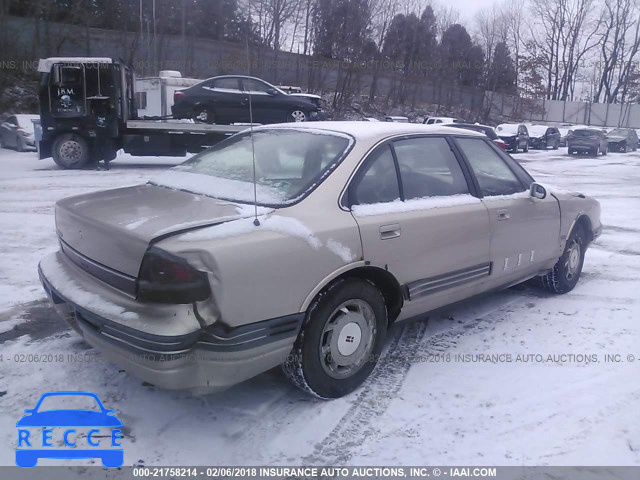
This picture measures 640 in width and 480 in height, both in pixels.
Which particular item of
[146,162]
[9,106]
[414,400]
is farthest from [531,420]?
[9,106]

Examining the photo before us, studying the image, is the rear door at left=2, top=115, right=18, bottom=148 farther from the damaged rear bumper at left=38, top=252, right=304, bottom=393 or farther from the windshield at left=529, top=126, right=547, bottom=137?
the windshield at left=529, top=126, right=547, bottom=137

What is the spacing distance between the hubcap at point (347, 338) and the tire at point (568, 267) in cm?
260

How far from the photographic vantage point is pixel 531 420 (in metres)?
3.19

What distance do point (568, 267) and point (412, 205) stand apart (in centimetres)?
251

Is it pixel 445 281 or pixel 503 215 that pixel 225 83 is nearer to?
pixel 503 215

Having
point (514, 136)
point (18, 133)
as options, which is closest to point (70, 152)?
point (18, 133)

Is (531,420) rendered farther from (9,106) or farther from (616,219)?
(9,106)

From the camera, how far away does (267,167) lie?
12.3ft

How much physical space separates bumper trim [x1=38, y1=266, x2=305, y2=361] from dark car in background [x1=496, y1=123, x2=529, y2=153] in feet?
87.3

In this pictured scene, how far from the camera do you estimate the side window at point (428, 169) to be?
377 cm

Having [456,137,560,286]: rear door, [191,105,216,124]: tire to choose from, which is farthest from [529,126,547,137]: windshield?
[456,137,560,286]: rear door

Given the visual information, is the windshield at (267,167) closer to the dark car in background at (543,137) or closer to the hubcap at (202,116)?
the hubcap at (202,116)

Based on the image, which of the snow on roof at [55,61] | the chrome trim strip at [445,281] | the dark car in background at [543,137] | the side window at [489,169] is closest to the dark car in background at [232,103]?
the snow on roof at [55,61]

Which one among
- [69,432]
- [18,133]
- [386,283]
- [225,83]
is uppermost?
[225,83]
